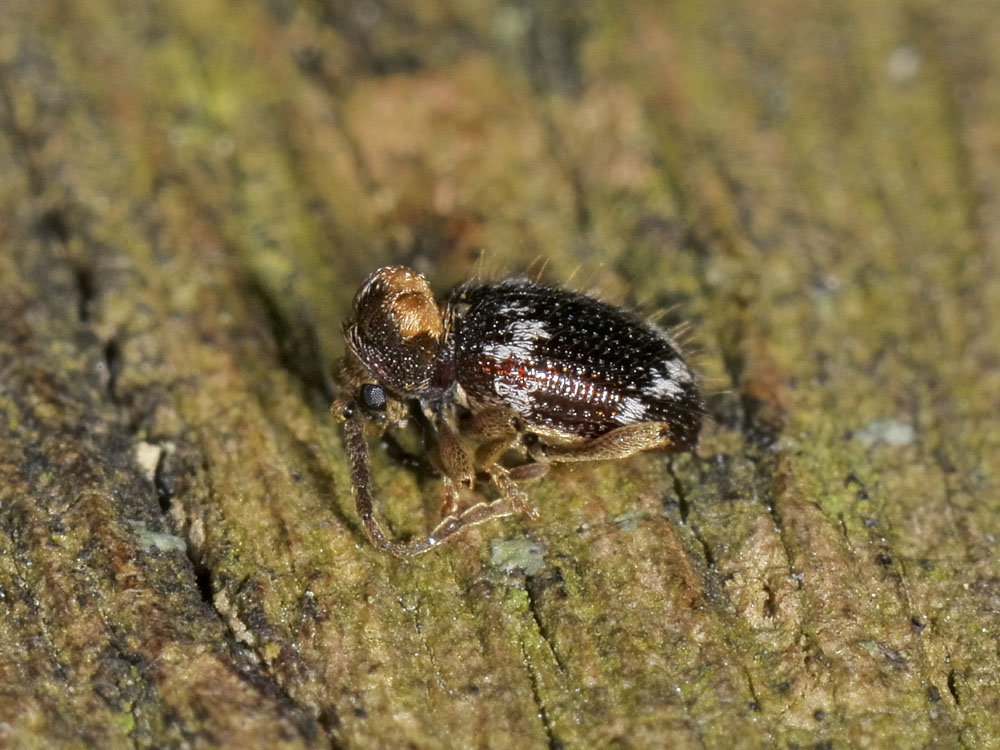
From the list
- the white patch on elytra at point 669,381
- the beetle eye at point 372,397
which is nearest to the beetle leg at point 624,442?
the white patch on elytra at point 669,381

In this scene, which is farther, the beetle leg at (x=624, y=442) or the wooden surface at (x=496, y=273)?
the beetle leg at (x=624, y=442)

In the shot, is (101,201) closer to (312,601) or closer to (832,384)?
(312,601)

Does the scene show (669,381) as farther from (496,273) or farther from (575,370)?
(496,273)

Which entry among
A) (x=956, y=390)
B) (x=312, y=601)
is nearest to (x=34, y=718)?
(x=312, y=601)

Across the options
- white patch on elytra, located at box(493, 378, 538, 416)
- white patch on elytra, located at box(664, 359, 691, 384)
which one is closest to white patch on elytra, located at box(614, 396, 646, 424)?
white patch on elytra, located at box(664, 359, 691, 384)

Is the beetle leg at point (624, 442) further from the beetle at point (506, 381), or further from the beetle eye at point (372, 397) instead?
the beetle eye at point (372, 397)

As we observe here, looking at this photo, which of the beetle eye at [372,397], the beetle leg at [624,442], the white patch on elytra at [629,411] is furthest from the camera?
the beetle eye at [372,397]

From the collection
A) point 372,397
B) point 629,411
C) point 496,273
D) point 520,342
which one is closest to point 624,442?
point 629,411

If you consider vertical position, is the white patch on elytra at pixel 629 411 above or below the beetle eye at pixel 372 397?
above
